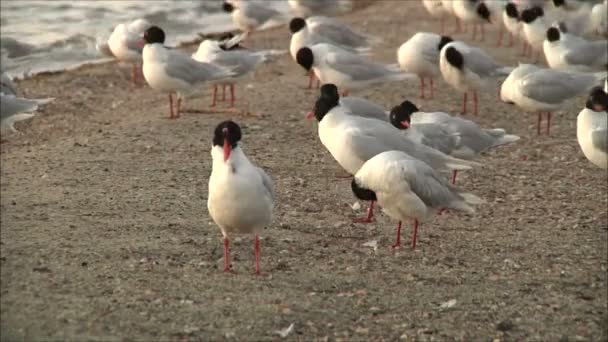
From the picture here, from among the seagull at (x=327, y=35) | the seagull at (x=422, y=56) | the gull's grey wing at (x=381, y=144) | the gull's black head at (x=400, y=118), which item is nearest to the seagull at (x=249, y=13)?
the seagull at (x=327, y=35)

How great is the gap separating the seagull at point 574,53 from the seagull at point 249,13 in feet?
17.0

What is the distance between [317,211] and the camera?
27.5 ft

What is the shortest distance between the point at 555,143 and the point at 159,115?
4106 millimetres

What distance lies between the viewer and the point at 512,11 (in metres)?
16.4

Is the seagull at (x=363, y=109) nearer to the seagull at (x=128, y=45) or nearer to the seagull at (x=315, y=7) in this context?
the seagull at (x=128, y=45)

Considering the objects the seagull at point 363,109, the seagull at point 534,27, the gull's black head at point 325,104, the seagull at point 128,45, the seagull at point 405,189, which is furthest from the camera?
the seagull at point 534,27

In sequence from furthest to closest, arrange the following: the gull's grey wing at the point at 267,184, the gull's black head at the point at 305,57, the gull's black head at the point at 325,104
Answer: the gull's black head at the point at 305,57 < the gull's black head at the point at 325,104 < the gull's grey wing at the point at 267,184

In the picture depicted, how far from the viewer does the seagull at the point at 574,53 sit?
13594 mm

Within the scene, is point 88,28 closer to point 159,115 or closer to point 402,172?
point 159,115

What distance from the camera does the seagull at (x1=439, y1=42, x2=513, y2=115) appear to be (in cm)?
1209

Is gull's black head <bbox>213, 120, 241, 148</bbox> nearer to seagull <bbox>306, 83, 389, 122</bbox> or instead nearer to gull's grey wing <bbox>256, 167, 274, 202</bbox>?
gull's grey wing <bbox>256, 167, 274, 202</bbox>

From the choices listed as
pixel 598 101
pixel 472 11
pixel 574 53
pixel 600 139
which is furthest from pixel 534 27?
pixel 600 139

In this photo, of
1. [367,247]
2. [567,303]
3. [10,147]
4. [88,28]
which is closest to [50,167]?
[10,147]

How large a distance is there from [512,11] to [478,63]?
4.45 metres
